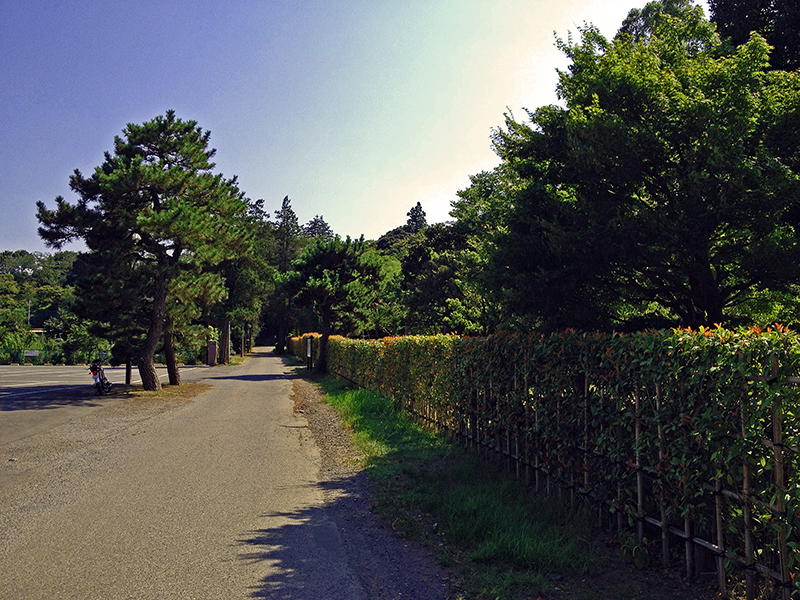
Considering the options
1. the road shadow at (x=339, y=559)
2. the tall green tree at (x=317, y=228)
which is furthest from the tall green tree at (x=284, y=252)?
the road shadow at (x=339, y=559)

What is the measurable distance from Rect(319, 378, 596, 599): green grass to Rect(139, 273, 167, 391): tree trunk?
13287mm

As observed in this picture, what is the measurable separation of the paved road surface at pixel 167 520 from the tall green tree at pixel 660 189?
Answer: 4604mm

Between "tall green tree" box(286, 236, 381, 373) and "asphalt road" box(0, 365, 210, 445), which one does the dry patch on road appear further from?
"tall green tree" box(286, 236, 381, 373)

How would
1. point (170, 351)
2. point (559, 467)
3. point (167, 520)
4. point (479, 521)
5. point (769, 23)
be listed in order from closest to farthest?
point (479, 521) < point (167, 520) < point (559, 467) < point (769, 23) < point (170, 351)

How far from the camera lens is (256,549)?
4.97m

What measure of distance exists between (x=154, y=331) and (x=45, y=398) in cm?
383

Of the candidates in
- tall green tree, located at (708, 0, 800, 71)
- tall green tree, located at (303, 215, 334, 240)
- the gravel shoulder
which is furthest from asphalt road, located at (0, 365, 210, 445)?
tall green tree, located at (303, 215, 334, 240)

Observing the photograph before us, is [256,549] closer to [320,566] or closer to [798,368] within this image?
[320,566]

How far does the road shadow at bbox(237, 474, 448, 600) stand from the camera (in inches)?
Result: 164

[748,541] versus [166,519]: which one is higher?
[748,541]

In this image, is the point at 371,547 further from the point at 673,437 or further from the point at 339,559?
the point at 673,437

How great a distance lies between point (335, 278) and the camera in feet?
102

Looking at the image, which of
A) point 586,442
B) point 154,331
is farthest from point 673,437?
point 154,331

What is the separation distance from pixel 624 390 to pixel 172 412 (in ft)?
42.3
